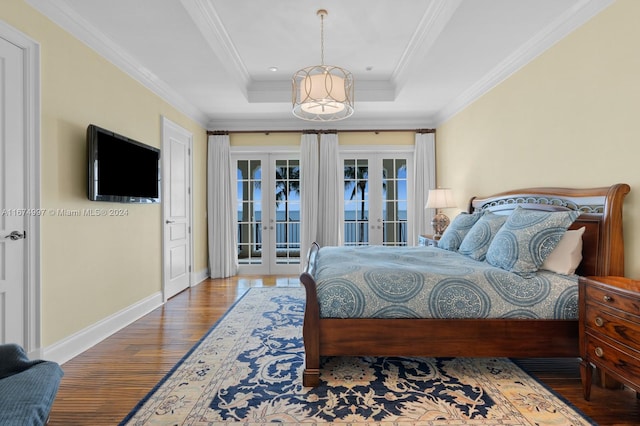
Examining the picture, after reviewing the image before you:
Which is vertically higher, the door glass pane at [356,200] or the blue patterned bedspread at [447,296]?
the door glass pane at [356,200]

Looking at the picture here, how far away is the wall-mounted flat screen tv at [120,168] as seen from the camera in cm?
278

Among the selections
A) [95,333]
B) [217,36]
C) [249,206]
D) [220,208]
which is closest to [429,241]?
[249,206]

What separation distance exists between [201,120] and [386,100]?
2860 millimetres

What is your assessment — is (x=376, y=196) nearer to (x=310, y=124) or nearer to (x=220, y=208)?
(x=310, y=124)

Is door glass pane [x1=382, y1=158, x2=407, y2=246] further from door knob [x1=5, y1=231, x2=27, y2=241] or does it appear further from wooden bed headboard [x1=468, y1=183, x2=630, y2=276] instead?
door knob [x1=5, y1=231, x2=27, y2=241]

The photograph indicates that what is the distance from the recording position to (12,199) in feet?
7.09

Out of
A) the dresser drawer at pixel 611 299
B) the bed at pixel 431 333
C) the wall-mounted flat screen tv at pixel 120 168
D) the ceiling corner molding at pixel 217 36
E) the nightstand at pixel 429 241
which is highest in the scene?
the ceiling corner molding at pixel 217 36

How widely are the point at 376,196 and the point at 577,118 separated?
335 cm

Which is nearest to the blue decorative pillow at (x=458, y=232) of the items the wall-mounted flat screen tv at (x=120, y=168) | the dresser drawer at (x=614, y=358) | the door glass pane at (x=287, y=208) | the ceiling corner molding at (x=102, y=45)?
the dresser drawer at (x=614, y=358)

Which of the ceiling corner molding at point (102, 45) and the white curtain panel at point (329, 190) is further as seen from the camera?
the white curtain panel at point (329, 190)

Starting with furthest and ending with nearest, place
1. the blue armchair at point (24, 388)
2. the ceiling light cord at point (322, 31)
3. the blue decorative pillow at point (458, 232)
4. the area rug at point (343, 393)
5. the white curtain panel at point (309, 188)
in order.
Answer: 1. the white curtain panel at point (309, 188)
2. the blue decorative pillow at point (458, 232)
3. the ceiling light cord at point (322, 31)
4. the area rug at point (343, 393)
5. the blue armchair at point (24, 388)

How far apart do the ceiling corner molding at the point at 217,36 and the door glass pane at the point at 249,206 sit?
66.4 inches

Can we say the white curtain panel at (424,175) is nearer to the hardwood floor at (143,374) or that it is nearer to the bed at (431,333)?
the hardwood floor at (143,374)

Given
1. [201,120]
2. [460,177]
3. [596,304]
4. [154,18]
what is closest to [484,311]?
[596,304]
